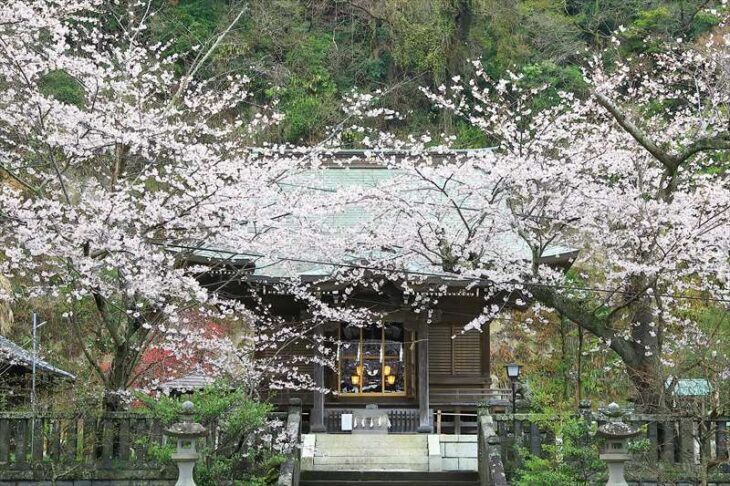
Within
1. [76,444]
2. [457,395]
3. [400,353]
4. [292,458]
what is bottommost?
[292,458]

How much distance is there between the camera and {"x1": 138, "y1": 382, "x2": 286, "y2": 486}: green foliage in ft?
39.2

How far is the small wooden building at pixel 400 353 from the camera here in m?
18.2

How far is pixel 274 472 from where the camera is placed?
13461mm

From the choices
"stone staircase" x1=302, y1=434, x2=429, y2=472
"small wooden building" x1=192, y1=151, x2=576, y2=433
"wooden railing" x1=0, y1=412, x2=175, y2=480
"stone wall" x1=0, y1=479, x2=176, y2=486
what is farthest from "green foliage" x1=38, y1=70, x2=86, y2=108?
"stone wall" x1=0, y1=479, x2=176, y2=486

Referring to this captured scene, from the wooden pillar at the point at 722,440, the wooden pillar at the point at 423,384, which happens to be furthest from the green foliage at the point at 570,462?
the wooden pillar at the point at 423,384

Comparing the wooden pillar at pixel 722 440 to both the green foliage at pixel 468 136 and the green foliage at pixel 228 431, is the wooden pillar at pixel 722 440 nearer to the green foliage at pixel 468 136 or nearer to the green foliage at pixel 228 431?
the green foliage at pixel 228 431

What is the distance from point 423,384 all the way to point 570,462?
6679 mm

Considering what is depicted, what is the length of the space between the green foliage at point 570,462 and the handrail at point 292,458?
10.2 feet

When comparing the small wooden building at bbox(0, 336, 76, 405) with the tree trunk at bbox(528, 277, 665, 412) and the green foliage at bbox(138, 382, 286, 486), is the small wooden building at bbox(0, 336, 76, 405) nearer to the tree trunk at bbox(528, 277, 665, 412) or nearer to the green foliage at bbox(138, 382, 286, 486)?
the green foliage at bbox(138, 382, 286, 486)

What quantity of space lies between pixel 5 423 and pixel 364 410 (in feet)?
27.3

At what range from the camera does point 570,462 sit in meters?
12.1

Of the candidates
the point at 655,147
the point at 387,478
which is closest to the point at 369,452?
the point at 387,478

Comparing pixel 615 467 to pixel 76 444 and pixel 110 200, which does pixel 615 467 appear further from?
pixel 110 200

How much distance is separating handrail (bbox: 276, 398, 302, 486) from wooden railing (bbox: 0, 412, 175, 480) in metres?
1.72
